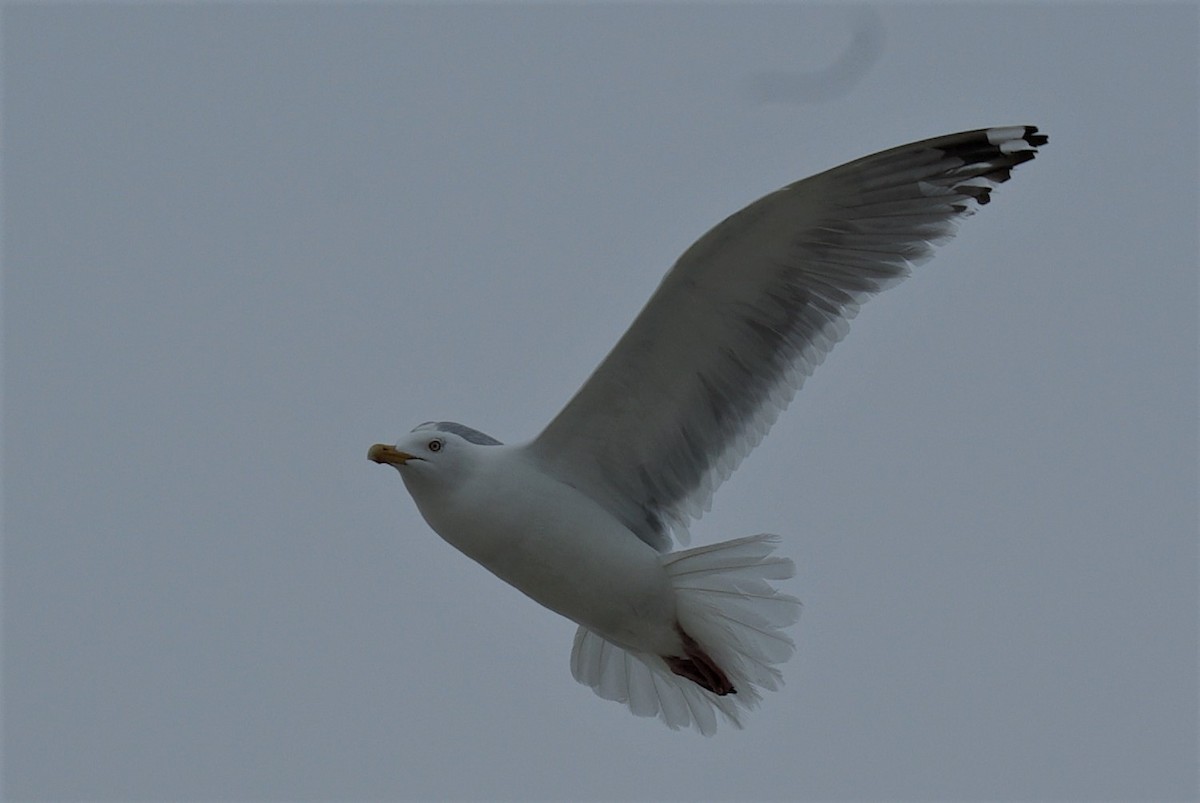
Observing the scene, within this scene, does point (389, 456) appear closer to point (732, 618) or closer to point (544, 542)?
point (544, 542)

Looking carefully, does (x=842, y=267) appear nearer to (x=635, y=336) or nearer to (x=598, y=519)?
(x=635, y=336)

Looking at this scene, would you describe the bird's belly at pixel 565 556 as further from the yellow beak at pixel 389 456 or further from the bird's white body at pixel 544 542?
the yellow beak at pixel 389 456

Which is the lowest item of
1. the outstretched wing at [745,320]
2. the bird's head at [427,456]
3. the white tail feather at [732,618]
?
the white tail feather at [732,618]

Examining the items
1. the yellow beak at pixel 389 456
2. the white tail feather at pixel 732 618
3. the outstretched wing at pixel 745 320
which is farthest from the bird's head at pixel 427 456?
the white tail feather at pixel 732 618

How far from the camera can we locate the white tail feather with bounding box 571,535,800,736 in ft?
19.5

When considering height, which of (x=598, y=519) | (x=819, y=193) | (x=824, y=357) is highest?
(x=819, y=193)

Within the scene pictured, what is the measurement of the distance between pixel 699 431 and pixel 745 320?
0.43 metres

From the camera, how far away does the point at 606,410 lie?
20.0ft

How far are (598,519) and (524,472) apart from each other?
0.28 m

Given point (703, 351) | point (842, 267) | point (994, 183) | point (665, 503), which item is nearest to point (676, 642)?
point (665, 503)

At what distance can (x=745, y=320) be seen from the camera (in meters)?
6.05

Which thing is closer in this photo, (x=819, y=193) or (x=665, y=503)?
(x=819, y=193)

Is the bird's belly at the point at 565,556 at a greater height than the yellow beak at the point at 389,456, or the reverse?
the yellow beak at the point at 389,456

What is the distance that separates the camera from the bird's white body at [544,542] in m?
5.89
